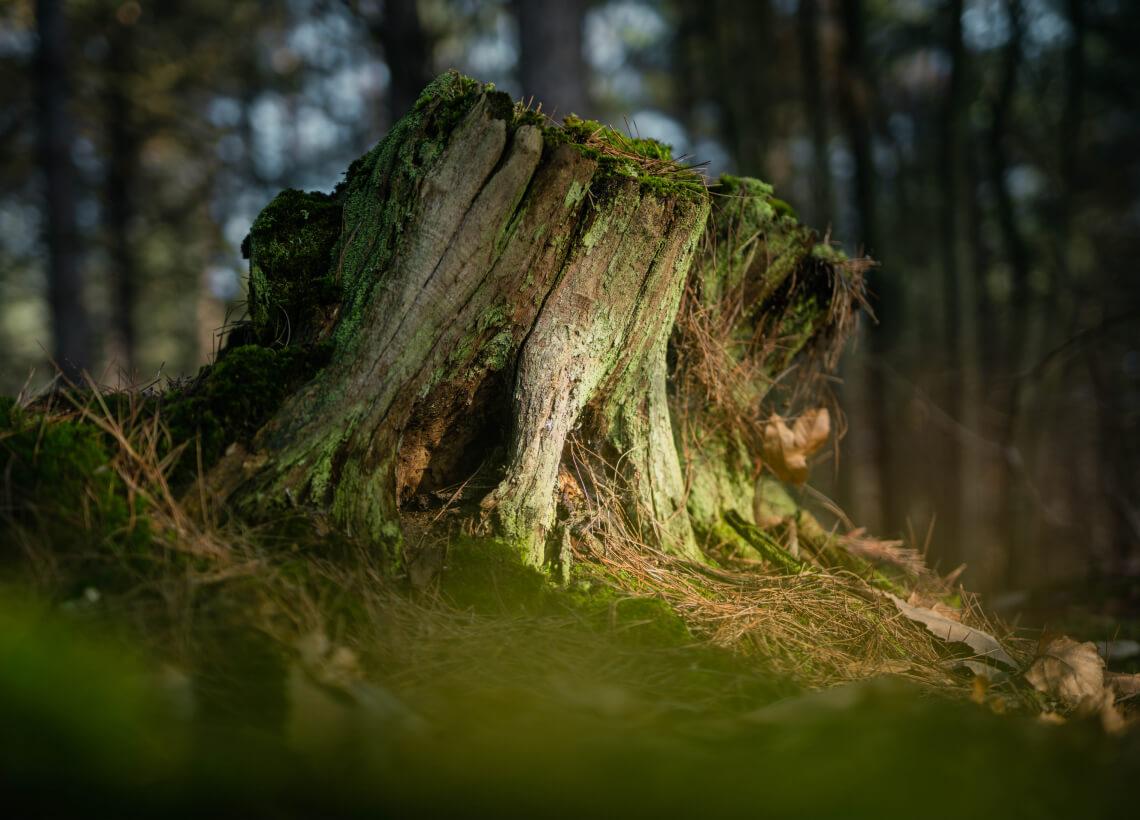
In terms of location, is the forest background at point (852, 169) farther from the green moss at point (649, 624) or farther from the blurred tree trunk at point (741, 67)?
the green moss at point (649, 624)

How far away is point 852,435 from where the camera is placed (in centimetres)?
1234

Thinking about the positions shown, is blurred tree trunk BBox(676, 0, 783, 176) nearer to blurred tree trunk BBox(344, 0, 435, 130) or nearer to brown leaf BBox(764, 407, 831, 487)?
blurred tree trunk BBox(344, 0, 435, 130)

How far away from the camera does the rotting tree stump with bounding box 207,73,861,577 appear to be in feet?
6.05

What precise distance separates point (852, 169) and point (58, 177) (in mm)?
10564

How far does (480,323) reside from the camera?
6.60 feet

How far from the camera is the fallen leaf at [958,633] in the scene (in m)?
1.92

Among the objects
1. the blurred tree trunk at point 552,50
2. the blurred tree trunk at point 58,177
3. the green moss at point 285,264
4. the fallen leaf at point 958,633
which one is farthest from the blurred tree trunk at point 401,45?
the fallen leaf at point 958,633

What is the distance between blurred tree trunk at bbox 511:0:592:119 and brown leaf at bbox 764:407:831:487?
446 cm

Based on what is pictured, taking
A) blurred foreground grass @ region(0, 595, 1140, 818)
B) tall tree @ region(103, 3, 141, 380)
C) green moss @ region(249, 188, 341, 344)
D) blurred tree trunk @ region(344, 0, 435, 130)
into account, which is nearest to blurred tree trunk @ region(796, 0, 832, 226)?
blurred tree trunk @ region(344, 0, 435, 130)

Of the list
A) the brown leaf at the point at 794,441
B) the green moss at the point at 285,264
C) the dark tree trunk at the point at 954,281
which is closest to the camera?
the green moss at the point at 285,264

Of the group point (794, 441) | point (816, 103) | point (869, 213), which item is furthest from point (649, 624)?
point (816, 103)

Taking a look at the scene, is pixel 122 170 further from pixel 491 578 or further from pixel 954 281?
pixel 954 281

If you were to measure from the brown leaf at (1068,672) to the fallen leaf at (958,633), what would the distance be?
4.2 inches

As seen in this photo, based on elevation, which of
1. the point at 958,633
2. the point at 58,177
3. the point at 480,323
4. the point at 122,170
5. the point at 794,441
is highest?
the point at 122,170
